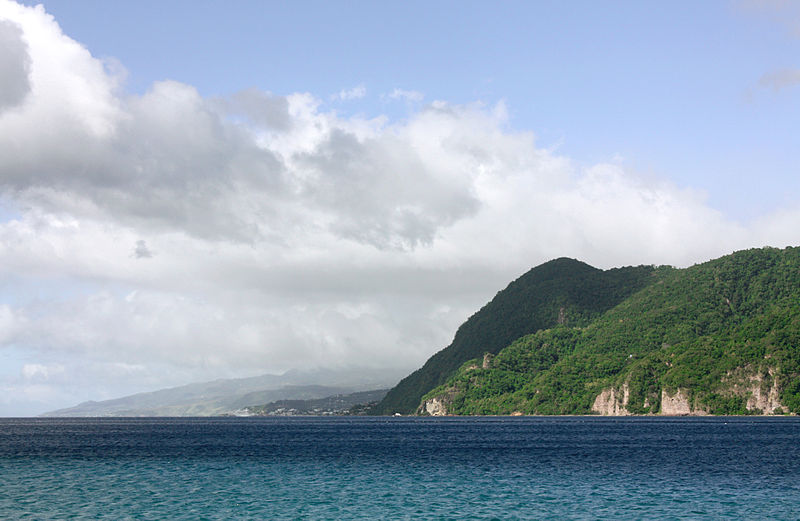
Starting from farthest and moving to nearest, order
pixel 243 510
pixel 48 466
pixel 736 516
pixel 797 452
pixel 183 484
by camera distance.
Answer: pixel 797 452, pixel 48 466, pixel 183 484, pixel 243 510, pixel 736 516

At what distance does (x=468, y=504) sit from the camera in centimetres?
6812

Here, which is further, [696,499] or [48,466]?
[48,466]

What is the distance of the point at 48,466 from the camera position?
110 meters

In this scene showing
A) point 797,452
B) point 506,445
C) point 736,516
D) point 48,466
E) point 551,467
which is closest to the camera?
point 736,516

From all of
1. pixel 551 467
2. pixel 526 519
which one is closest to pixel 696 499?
pixel 526 519

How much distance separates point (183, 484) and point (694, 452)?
8582 cm

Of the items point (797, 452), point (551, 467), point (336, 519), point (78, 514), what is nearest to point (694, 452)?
point (797, 452)

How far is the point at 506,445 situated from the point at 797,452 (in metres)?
55.4

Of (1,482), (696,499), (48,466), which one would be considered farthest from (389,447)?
(696,499)

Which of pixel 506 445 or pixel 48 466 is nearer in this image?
pixel 48 466

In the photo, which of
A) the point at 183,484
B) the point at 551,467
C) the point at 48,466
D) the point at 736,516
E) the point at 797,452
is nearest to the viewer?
the point at 736,516

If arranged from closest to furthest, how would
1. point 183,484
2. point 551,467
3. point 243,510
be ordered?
point 243,510 → point 183,484 → point 551,467

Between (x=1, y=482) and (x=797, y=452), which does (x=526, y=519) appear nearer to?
(x=1, y=482)

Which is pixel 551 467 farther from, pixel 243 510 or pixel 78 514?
pixel 78 514
